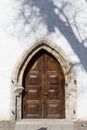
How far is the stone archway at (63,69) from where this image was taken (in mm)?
11461

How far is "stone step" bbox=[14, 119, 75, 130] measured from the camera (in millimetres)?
10781

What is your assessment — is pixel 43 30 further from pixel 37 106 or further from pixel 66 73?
pixel 37 106

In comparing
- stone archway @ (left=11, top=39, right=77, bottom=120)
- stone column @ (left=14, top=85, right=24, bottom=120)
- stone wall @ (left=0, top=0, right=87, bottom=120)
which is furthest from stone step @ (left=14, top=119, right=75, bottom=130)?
stone wall @ (left=0, top=0, right=87, bottom=120)

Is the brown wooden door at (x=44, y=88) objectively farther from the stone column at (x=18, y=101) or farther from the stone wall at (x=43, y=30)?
the stone wall at (x=43, y=30)

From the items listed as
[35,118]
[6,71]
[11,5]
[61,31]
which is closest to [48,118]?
[35,118]

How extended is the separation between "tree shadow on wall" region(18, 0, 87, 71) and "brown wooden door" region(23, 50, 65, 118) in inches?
30.5

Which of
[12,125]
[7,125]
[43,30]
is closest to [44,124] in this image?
[12,125]

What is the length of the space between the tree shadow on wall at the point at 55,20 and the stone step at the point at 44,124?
5.73ft

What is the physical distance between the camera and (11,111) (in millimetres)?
11500

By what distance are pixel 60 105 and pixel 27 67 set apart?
4.89ft

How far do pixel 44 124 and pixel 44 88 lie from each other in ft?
3.94

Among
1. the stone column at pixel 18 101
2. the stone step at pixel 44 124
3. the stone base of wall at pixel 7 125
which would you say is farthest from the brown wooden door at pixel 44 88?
the stone base of wall at pixel 7 125

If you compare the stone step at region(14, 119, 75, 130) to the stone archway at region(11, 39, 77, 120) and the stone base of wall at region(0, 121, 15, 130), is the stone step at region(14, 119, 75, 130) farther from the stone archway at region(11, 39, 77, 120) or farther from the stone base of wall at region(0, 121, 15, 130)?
the stone archway at region(11, 39, 77, 120)

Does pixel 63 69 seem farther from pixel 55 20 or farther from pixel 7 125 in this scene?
pixel 7 125
